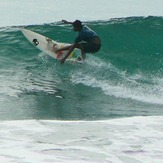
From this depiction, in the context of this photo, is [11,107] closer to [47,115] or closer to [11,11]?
[47,115]

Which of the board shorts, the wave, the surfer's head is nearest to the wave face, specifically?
the wave

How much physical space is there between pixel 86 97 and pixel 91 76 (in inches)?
66.2

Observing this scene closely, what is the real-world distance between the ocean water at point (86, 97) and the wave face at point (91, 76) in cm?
2

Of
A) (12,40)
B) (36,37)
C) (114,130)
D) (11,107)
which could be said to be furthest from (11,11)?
(114,130)

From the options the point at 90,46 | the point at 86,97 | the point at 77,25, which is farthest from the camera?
the point at 90,46

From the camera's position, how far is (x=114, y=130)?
7223mm

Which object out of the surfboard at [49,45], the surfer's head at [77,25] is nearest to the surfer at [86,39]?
the surfer's head at [77,25]

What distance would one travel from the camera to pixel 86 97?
11.2m

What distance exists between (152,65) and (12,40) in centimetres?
441

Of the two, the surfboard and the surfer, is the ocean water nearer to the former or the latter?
the surfboard

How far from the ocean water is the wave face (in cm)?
2

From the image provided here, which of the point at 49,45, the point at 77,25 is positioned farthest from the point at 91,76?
the point at 77,25

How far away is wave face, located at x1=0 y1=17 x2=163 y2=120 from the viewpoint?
32.7 ft

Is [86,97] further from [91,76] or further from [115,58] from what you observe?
[115,58]
